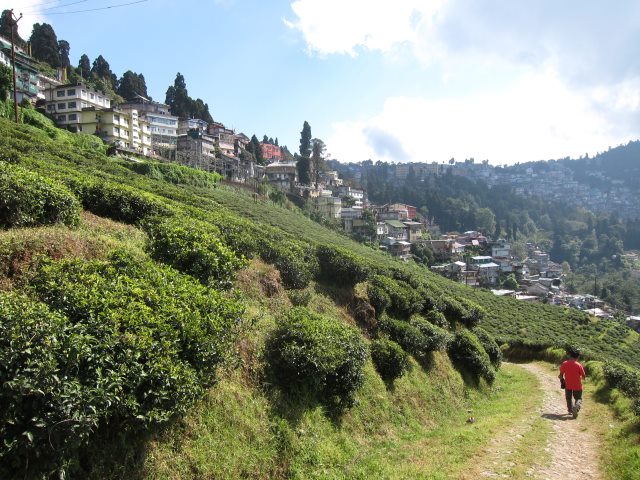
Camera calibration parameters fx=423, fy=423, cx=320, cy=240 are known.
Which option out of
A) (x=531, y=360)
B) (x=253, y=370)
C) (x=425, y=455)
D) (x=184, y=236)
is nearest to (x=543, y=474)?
(x=425, y=455)

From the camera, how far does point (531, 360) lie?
97.8 feet

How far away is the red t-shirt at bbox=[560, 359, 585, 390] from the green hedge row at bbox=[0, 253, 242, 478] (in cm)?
899

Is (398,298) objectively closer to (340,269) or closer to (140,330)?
(340,269)

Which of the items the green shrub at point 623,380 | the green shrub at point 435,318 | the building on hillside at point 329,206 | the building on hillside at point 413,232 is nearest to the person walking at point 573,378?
the green shrub at point 623,380

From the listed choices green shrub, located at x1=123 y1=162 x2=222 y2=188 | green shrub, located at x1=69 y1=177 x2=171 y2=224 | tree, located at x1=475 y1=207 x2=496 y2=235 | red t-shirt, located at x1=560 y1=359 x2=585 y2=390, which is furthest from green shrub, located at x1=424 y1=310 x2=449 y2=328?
tree, located at x1=475 y1=207 x2=496 y2=235

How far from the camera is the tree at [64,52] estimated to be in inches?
3146

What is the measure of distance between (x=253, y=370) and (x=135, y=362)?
136 inches

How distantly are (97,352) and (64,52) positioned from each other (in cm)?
9810

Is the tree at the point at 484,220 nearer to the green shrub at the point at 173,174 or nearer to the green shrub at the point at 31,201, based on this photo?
the green shrub at the point at 173,174

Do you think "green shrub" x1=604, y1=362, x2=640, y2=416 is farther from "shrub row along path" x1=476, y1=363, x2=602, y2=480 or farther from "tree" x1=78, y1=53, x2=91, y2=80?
"tree" x1=78, y1=53, x2=91, y2=80

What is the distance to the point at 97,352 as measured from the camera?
4719 millimetres

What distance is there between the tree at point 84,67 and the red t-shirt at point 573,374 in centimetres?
9547

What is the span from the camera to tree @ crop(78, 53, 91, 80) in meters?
83.3

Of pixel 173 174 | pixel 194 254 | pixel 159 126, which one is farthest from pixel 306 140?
pixel 194 254
